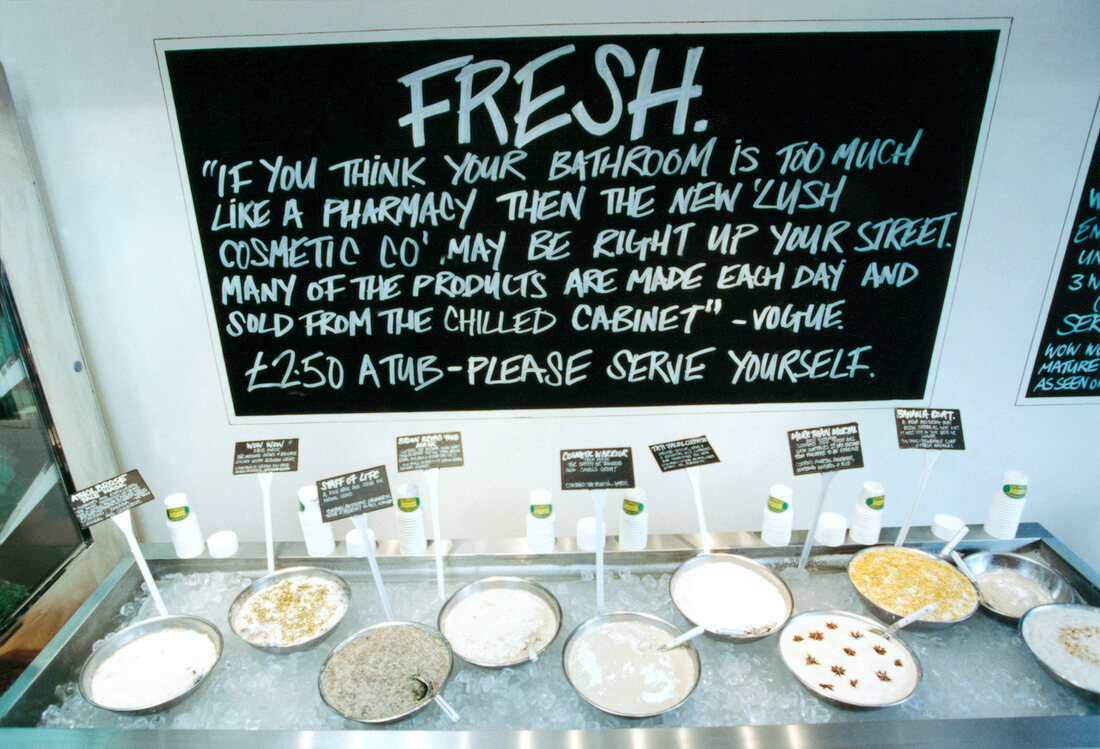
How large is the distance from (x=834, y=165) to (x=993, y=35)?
61 cm

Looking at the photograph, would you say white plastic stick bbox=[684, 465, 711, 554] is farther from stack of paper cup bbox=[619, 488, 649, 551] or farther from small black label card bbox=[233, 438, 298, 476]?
small black label card bbox=[233, 438, 298, 476]

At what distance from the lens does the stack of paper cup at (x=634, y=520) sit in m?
1.88

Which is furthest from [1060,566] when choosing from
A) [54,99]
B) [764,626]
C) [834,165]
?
[54,99]

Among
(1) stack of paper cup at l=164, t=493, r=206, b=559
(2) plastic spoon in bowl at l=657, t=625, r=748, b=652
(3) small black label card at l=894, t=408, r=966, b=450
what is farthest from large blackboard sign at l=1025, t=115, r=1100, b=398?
(1) stack of paper cup at l=164, t=493, r=206, b=559

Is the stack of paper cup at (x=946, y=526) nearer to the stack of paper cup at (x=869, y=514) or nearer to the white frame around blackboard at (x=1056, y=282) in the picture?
the stack of paper cup at (x=869, y=514)

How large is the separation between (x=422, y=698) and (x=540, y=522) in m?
0.64

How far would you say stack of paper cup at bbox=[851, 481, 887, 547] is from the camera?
1.94 meters

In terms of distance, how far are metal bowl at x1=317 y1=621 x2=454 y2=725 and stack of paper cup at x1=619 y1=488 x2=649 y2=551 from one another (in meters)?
0.69

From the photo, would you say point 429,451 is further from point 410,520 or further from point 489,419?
point 489,419

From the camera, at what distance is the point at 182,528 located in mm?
1927

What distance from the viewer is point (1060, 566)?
192 cm

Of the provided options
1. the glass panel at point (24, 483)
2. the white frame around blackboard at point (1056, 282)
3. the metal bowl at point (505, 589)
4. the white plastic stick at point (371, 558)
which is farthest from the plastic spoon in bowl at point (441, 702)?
the white frame around blackboard at point (1056, 282)

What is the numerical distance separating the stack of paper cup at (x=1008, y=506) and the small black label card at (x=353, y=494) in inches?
83.3

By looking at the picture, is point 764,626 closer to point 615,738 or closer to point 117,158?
point 615,738
